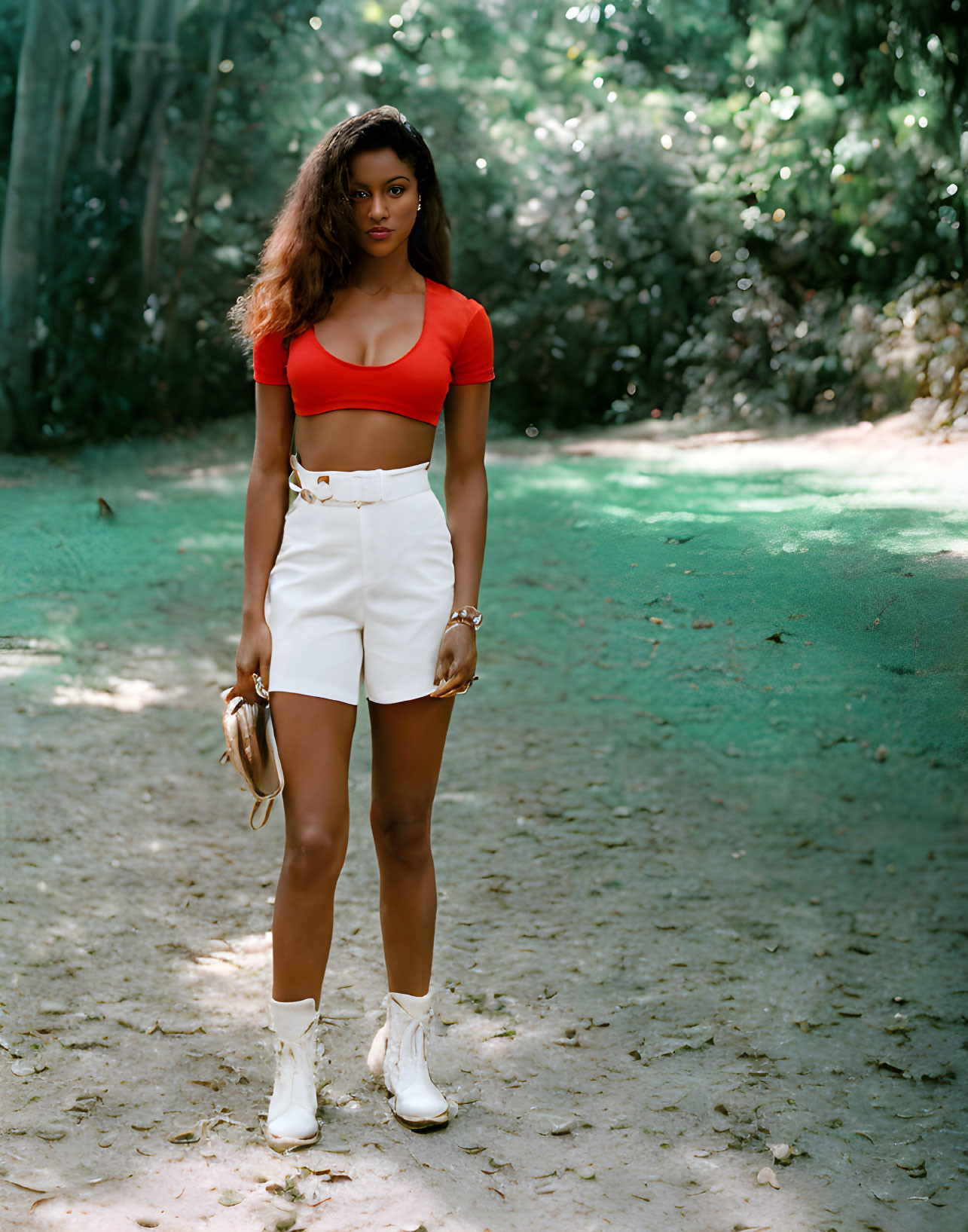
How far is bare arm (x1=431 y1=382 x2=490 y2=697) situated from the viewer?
221 cm

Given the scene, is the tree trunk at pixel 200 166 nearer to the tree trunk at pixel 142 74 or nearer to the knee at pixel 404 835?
the tree trunk at pixel 142 74

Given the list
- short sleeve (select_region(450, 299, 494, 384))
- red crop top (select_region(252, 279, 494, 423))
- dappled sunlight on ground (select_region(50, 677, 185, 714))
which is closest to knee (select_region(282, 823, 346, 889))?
red crop top (select_region(252, 279, 494, 423))

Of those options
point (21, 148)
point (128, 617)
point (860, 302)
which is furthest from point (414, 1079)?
point (21, 148)

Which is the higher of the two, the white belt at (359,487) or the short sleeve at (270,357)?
the short sleeve at (270,357)

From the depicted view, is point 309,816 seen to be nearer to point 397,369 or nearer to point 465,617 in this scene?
point 465,617

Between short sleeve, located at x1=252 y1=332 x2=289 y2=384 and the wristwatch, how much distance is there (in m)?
0.50

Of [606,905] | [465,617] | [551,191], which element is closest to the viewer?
[465,617]

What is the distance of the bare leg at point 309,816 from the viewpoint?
6.88 feet

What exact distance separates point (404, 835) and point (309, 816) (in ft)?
0.72

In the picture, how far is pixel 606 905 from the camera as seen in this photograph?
3.54 m

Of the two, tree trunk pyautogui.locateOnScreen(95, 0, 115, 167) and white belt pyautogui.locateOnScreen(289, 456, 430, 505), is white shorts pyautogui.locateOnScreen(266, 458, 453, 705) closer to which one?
white belt pyautogui.locateOnScreen(289, 456, 430, 505)

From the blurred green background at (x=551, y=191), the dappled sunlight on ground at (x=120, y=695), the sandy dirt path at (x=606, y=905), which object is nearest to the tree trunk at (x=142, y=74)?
the blurred green background at (x=551, y=191)

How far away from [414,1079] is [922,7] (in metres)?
3.49

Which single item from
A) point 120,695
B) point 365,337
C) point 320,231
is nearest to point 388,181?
point 320,231
